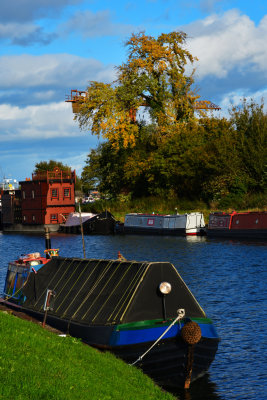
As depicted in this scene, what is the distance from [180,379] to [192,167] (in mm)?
65098

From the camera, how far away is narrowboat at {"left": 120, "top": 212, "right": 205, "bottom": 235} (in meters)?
73.1

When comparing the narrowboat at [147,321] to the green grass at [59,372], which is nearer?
the green grass at [59,372]

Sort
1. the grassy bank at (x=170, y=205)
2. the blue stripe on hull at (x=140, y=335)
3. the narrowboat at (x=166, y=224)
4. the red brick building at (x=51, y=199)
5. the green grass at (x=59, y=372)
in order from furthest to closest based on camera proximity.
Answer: the red brick building at (x=51, y=199) → the grassy bank at (x=170, y=205) → the narrowboat at (x=166, y=224) → the blue stripe on hull at (x=140, y=335) → the green grass at (x=59, y=372)

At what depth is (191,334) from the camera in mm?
16688

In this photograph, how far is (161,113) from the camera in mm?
87188

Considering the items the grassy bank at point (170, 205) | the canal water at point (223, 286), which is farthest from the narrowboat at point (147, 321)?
the grassy bank at point (170, 205)

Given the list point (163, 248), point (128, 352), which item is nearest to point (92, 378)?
point (128, 352)

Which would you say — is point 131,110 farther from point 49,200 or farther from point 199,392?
point 199,392

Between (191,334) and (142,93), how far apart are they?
75.1 metres

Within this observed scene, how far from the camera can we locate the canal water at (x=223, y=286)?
18.4m

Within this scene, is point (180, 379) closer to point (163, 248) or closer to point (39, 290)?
point (39, 290)

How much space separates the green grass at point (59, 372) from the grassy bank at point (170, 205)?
186 ft

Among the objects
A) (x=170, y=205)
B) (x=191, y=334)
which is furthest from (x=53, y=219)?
(x=191, y=334)

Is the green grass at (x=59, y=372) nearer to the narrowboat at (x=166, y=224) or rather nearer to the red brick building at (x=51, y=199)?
the narrowboat at (x=166, y=224)
